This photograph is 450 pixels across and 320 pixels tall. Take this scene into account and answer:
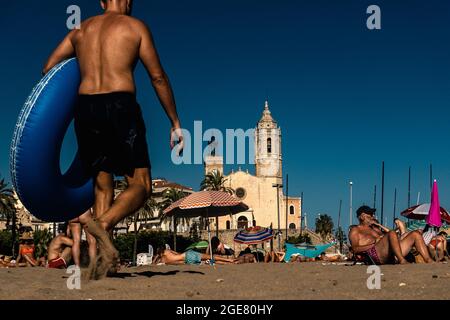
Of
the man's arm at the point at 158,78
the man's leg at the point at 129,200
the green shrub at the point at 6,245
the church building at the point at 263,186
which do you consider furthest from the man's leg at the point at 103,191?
the church building at the point at 263,186

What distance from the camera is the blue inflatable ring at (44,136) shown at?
19.3ft

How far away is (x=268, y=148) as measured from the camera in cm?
10650

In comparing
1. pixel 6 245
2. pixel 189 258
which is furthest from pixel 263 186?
pixel 189 258

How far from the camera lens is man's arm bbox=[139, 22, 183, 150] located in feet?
19.4

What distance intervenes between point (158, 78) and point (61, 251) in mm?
6568

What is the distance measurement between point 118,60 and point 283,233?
81948 mm

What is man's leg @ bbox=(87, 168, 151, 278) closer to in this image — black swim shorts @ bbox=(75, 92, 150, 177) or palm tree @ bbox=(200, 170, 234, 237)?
black swim shorts @ bbox=(75, 92, 150, 177)

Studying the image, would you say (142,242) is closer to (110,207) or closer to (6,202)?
(6,202)

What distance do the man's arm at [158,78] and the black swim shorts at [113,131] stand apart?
0.28 m

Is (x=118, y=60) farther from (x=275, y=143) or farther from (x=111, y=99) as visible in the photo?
(x=275, y=143)

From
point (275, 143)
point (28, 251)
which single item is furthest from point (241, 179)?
point (28, 251)
